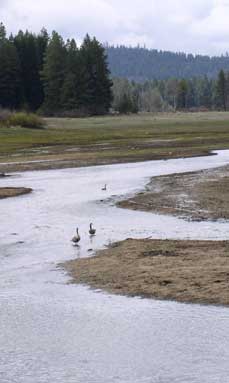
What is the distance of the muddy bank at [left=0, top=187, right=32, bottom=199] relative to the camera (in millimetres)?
32531

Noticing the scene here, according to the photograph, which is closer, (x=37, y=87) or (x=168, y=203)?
(x=168, y=203)

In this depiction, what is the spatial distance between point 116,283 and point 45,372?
512 cm

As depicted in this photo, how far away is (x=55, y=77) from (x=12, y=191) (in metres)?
67.7

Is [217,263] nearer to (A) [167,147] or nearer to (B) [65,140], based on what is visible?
(A) [167,147]

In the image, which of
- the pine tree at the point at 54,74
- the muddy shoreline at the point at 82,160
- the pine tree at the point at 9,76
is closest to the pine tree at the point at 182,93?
the pine tree at the point at 54,74

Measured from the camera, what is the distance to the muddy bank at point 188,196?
25.8m

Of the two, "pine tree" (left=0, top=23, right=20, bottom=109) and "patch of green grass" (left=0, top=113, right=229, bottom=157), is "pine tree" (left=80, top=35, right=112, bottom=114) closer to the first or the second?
"patch of green grass" (left=0, top=113, right=229, bottom=157)

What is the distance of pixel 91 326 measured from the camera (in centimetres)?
1309

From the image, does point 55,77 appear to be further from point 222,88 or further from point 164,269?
point 164,269

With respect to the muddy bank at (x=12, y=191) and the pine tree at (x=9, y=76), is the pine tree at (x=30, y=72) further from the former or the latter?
the muddy bank at (x=12, y=191)

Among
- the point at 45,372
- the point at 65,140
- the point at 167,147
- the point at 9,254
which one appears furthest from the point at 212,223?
the point at 65,140

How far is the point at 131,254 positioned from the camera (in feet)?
61.3

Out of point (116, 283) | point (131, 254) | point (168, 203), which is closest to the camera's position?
point (116, 283)

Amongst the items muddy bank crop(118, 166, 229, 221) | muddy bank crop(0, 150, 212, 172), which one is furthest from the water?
muddy bank crop(0, 150, 212, 172)
